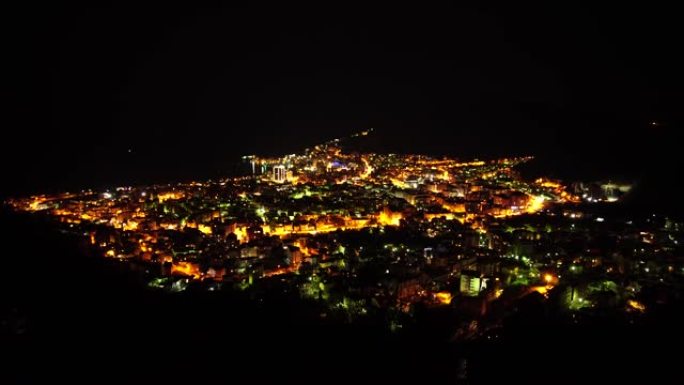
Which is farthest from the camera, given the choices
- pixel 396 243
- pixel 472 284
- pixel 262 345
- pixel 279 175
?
pixel 279 175

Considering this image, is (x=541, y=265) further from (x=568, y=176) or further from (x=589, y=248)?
(x=568, y=176)

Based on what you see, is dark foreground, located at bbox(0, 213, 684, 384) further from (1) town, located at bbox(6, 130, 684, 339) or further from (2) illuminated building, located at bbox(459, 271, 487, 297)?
(2) illuminated building, located at bbox(459, 271, 487, 297)

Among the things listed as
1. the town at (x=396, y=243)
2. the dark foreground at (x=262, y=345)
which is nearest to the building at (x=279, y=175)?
the town at (x=396, y=243)

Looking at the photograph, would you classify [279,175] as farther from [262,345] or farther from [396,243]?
[262,345]

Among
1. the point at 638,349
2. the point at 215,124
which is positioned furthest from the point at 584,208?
the point at 215,124

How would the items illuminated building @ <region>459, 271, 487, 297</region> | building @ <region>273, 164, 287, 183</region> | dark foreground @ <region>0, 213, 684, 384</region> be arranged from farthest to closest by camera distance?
building @ <region>273, 164, 287, 183</region>
illuminated building @ <region>459, 271, 487, 297</region>
dark foreground @ <region>0, 213, 684, 384</region>

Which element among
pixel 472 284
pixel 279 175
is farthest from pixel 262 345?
pixel 279 175

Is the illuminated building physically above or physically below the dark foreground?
below

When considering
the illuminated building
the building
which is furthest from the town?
the building
